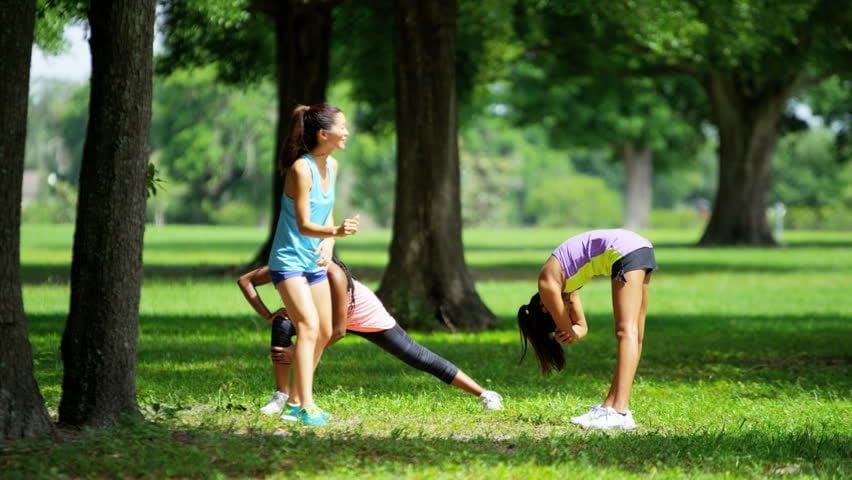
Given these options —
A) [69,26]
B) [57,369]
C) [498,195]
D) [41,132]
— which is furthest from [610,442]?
[498,195]

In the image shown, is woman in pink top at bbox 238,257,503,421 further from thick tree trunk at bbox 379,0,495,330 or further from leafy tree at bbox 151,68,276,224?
leafy tree at bbox 151,68,276,224

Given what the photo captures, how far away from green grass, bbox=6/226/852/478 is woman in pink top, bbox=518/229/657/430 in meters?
0.29

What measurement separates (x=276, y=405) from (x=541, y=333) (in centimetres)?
170

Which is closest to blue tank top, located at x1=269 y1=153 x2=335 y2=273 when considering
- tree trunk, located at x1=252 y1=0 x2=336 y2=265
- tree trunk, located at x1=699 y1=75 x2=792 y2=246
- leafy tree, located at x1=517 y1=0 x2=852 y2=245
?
tree trunk, located at x1=252 y1=0 x2=336 y2=265

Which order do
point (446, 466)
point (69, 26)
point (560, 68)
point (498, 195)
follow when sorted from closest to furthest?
point (446, 466) < point (69, 26) < point (560, 68) < point (498, 195)

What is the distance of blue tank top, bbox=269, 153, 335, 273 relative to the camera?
A: 852cm

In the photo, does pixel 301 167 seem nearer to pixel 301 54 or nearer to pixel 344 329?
pixel 344 329

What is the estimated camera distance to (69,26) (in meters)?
20.9

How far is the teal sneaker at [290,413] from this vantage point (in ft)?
28.9

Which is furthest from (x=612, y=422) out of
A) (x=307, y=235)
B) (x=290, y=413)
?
(x=307, y=235)

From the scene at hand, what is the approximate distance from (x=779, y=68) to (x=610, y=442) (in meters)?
33.3

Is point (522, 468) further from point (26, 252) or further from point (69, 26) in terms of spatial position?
point (26, 252)

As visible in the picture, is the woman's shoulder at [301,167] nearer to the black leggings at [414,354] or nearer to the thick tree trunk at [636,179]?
the black leggings at [414,354]

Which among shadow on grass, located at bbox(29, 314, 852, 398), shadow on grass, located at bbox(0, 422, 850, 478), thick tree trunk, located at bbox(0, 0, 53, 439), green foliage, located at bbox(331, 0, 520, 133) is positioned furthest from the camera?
green foliage, located at bbox(331, 0, 520, 133)
